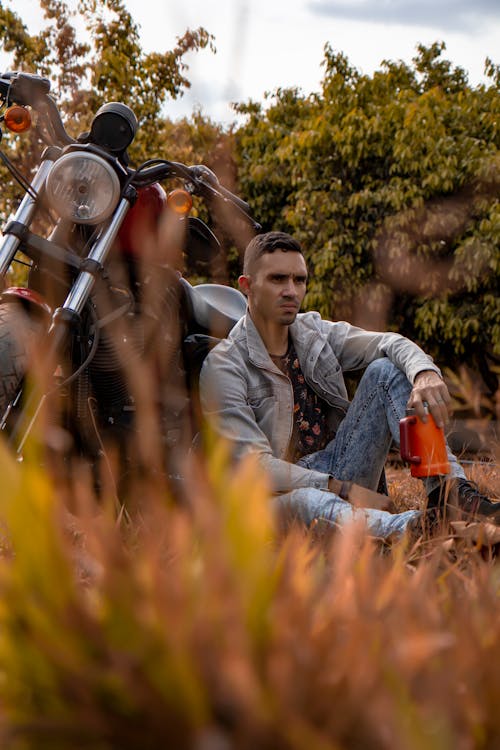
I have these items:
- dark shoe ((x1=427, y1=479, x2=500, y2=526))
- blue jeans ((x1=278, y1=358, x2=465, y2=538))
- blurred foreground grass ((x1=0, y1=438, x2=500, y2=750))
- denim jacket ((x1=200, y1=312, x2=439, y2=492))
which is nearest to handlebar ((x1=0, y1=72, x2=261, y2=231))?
denim jacket ((x1=200, y1=312, x2=439, y2=492))

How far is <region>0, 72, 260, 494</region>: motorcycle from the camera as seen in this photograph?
2334mm

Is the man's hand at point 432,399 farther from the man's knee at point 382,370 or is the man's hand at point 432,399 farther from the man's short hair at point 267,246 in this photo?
the man's short hair at point 267,246

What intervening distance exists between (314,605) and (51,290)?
1.89 m

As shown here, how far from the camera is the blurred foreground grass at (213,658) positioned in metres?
0.61

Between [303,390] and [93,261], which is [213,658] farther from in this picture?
[303,390]

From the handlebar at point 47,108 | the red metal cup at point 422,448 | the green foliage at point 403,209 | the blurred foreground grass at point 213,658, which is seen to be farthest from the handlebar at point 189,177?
the green foliage at point 403,209

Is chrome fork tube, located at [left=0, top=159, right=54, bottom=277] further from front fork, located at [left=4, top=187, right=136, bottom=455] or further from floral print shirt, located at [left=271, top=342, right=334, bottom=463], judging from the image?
floral print shirt, located at [left=271, top=342, right=334, bottom=463]

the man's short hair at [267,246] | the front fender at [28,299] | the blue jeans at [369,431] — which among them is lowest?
the front fender at [28,299]

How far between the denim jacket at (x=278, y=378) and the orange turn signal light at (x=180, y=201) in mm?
563

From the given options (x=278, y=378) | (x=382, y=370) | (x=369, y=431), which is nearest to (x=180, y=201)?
(x=278, y=378)

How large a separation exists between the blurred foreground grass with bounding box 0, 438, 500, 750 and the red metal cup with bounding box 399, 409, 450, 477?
1.78 m

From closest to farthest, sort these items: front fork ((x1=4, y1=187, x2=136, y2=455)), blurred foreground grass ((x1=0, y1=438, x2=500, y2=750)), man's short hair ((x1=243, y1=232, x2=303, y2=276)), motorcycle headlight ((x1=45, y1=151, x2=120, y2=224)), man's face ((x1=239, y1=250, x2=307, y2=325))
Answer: blurred foreground grass ((x1=0, y1=438, x2=500, y2=750)), front fork ((x1=4, y1=187, x2=136, y2=455)), motorcycle headlight ((x1=45, y1=151, x2=120, y2=224)), man's face ((x1=239, y1=250, x2=307, y2=325)), man's short hair ((x1=243, y1=232, x2=303, y2=276))

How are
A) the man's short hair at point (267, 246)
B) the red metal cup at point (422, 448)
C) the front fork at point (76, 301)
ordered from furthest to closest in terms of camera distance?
the man's short hair at point (267, 246)
the red metal cup at point (422, 448)
the front fork at point (76, 301)

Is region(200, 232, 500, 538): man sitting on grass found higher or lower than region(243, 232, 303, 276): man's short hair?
lower
